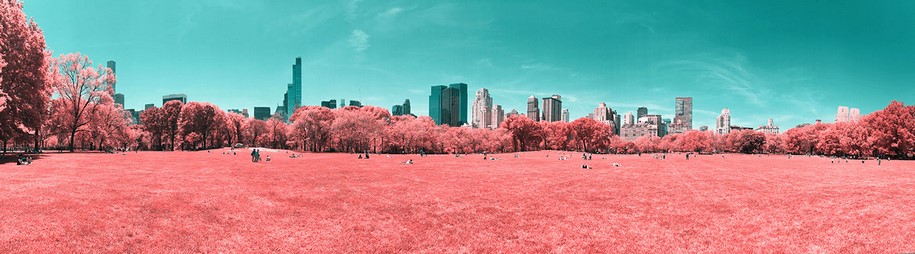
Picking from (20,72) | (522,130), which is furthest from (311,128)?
(522,130)

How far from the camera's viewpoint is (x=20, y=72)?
41875 mm

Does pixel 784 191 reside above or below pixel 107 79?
below

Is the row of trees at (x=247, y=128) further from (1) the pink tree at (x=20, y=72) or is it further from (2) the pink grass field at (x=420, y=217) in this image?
(2) the pink grass field at (x=420, y=217)

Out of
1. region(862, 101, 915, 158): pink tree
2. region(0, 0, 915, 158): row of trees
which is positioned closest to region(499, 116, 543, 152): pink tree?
region(0, 0, 915, 158): row of trees

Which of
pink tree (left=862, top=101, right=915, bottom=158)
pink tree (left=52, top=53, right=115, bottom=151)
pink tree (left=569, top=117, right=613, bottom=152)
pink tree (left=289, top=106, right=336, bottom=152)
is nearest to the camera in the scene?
pink tree (left=52, top=53, right=115, bottom=151)

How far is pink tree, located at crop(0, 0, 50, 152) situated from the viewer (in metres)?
39.7

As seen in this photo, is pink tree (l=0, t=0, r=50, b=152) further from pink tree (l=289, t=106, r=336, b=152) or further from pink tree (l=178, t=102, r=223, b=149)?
pink tree (l=178, t=102, r=223, b=149)

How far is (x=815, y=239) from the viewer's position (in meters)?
16.1

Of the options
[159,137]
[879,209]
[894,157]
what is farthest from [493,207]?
[894,157]

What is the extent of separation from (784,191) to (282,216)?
1335 inches

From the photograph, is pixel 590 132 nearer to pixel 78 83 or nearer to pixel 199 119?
pixel 199 119

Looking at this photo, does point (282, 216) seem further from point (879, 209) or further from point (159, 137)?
point (159, 137)

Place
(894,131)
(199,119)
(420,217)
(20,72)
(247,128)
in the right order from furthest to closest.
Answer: (247,128) → (199,119) → (894,131) → (20,72) → (420,217)

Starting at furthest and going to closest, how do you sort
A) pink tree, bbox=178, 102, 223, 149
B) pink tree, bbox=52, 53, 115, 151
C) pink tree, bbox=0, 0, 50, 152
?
pink tree, bbox=178, 102, 223, 149 → pink tree, bbox=52, 53, 115, 151 → pink tree, bbox=0, 0, 50, 152
